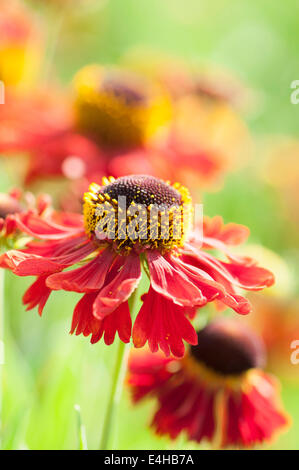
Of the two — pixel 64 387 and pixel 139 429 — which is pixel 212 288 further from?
pixel 139 429

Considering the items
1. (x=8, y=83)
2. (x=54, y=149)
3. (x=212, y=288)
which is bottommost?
(x=212, y=288)

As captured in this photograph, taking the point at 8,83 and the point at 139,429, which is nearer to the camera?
the point at 139,429

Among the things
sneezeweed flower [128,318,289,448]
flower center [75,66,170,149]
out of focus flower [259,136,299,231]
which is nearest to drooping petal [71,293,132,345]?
sneezeweed flower [128,318,289,448]

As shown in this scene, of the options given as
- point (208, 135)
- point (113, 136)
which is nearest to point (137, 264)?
point (113, 136)

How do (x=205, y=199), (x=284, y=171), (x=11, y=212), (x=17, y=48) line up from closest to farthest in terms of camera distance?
(x=11, y=212), (x=17, y=48), (x=205, y=199), (x=284, y=171)

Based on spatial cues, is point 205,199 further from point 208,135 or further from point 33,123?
point 33,123

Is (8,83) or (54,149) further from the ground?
(8,83)

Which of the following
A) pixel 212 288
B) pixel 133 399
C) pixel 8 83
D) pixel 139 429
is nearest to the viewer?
pixel 212 288

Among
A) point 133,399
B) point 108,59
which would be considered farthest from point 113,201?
point 108,59
